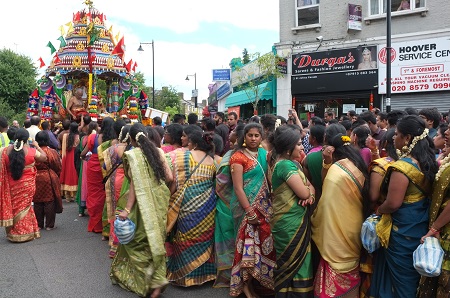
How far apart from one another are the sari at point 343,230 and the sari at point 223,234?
3.72ft

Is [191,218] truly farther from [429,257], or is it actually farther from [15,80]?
[15,80]

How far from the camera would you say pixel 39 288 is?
4582 millimetres

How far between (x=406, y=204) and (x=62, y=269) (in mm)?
3936

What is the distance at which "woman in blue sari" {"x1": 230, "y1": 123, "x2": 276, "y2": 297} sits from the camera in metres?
4.04

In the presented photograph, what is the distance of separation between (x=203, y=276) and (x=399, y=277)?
2085mm

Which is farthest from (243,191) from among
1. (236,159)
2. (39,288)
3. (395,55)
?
(395,55)

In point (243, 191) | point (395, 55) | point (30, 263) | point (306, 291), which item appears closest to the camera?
point (306, 291)

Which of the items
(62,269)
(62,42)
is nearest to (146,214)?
(62,269)

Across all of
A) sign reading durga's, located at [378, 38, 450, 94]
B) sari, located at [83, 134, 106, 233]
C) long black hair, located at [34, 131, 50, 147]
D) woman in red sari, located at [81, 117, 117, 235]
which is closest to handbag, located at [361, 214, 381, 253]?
woman in red sari, located at [81, 117, 117, 235]

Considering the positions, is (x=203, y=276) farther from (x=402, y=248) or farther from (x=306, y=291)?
(x=402, y=248)

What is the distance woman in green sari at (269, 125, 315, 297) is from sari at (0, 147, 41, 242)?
4.07 meters

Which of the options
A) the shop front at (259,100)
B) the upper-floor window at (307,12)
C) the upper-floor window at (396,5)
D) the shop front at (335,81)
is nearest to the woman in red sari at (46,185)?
the shop front at (259,100)

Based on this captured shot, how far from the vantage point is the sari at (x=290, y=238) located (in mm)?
3713

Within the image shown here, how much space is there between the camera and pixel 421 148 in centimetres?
321
